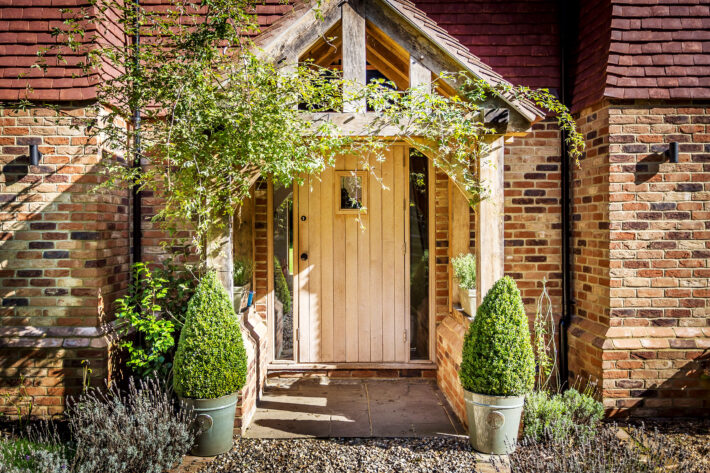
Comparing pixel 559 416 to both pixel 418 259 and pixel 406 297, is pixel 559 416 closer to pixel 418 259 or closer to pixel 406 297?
pixel 406 297

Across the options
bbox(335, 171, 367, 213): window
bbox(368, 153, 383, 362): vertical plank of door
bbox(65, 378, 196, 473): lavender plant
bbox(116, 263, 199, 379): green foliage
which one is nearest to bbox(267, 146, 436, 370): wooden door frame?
bbox(368, 153, 383, 362): vertical plank of door

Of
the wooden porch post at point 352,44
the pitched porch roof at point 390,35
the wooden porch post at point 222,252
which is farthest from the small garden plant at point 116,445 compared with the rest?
the pitched porch roof at point 390,35

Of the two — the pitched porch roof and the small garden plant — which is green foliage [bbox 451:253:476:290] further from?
the small garden plant

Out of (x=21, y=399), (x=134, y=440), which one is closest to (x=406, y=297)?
(x=134, y=440)

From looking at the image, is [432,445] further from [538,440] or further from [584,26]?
[584,26]

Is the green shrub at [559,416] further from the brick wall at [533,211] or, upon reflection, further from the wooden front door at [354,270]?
the wooden front door at [354,270]

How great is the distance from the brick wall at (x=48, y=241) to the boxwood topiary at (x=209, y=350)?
106 centimetres

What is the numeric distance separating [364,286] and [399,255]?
0.56m

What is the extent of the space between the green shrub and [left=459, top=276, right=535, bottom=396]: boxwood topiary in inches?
14.5

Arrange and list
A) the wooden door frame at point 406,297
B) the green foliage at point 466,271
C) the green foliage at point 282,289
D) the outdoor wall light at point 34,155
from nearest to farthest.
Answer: the outdoor wall light at point 34,155
the green foliage at point 466,271
the wooden door frame at point 406,297
the green foliage at point 282,289

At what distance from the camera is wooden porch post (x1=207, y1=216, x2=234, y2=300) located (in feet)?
12.9

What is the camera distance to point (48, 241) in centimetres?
425

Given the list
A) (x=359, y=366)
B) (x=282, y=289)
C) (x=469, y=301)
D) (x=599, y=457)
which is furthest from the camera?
(x=282, y=289)

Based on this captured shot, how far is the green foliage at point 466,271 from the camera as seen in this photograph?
464cm
